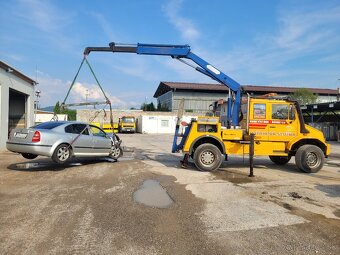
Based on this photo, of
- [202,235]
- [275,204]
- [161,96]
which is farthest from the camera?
[161,96]

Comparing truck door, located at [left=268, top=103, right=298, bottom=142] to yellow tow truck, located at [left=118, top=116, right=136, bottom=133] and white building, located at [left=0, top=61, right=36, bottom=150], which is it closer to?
white building, located at [left=0, top=61, right=36, bottom=150]

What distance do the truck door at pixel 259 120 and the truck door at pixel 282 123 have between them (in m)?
0.17

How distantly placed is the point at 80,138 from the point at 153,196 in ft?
17.4

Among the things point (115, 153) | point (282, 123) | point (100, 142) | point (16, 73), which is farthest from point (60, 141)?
point (16, 73)

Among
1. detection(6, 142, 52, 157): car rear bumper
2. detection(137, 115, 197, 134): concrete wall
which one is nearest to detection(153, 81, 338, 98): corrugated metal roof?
detection(137, 115, 197, 134): concrete wall

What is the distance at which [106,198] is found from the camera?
7.23 meters

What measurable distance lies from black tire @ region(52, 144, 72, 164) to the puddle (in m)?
3.57

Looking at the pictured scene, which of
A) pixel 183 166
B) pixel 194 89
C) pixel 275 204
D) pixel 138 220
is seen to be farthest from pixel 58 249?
pixel 194 89

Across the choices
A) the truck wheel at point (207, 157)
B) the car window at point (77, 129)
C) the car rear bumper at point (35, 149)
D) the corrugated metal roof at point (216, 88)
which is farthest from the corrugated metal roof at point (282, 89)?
the car rear bumper at point (35, 149)

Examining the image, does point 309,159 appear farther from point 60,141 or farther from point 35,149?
point 35,149

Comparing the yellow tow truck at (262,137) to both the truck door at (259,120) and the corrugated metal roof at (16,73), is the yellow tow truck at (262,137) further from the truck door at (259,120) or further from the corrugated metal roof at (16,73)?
the corrugated metal roof at (16,73)

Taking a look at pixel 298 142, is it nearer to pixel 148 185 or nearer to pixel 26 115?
pixel 148 185

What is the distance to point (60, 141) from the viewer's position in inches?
437

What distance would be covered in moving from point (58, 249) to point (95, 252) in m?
0.49
